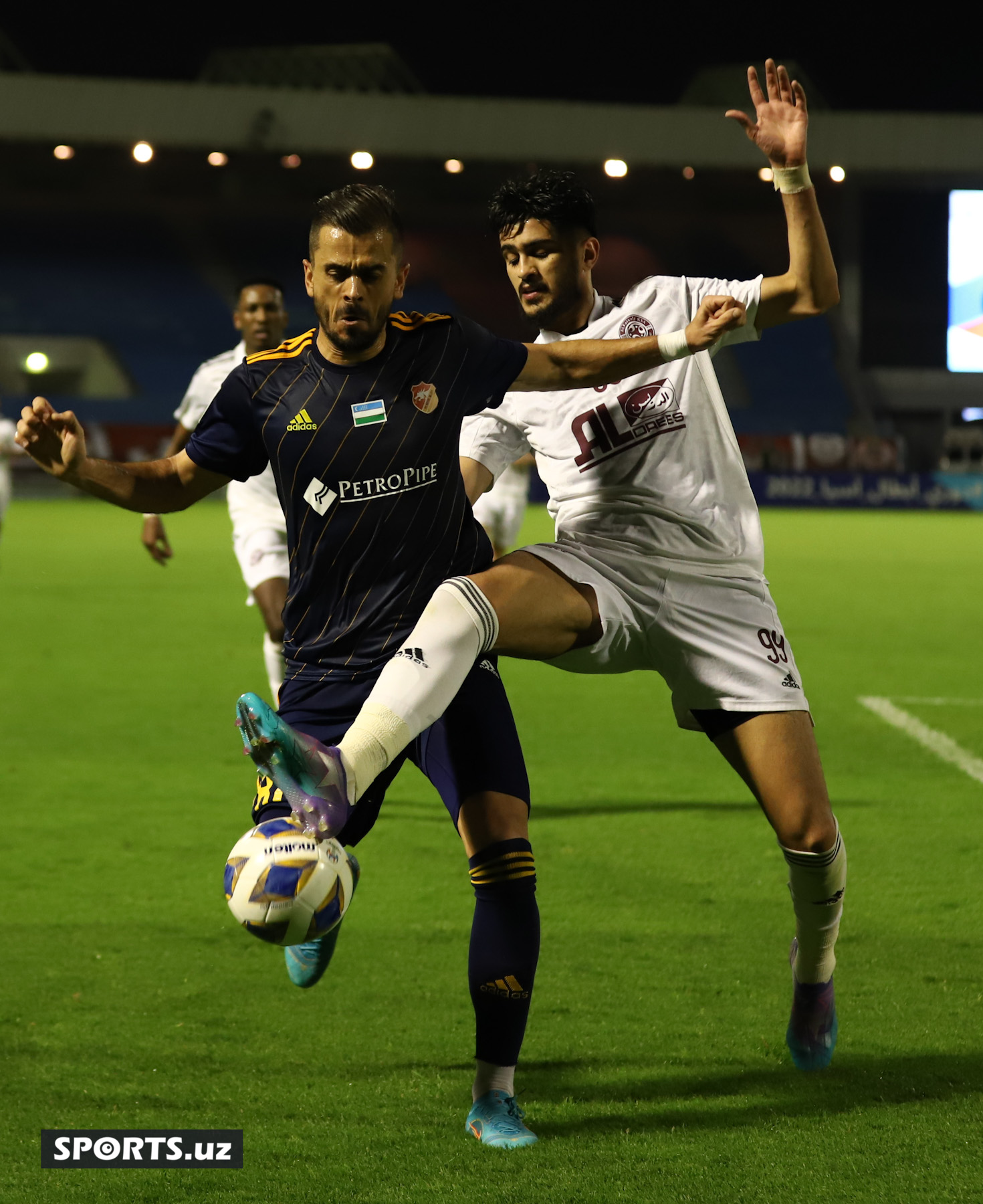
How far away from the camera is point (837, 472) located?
103 ft

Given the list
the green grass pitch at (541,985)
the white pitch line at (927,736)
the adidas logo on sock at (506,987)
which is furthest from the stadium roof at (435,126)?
the adidas logo on sock at (506,987)

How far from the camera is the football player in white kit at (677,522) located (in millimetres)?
3678

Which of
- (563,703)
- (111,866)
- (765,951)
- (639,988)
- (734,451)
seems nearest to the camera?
(734,451)

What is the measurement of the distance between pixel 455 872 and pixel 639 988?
1.44m

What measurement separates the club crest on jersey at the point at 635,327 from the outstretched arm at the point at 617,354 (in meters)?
0.39

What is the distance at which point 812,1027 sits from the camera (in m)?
3.76

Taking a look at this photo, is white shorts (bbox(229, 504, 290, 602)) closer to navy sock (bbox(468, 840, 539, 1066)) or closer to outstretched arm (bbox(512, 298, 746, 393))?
outstretched arm (bbox(512, 298, 746, 393))

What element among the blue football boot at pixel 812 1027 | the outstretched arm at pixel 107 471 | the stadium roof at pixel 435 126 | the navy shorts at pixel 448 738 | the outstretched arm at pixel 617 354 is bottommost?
the blue football boot at pixel 812 1027

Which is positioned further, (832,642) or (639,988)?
(832,642)

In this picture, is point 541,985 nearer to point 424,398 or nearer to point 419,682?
point 419,682

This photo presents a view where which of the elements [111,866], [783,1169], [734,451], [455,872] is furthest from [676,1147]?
[111,866]

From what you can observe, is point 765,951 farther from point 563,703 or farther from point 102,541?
point 102,541

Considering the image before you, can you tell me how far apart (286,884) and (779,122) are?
2156 millimetres

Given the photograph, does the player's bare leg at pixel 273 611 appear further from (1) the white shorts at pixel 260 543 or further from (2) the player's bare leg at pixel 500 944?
(2) the player's bare leg at pixel 500 944
